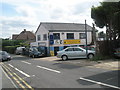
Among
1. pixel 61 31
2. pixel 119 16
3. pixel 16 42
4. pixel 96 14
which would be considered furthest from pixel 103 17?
pixel 16 42

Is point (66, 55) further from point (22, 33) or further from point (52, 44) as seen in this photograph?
point (22, 33)

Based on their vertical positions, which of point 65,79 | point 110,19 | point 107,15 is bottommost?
point 65,79

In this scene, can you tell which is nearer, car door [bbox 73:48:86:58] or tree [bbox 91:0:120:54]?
tree [bbox 91:0:120:54]

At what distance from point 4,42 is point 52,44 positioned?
1417 inches

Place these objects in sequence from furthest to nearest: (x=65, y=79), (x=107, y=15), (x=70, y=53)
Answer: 1. (x=70, y=53)
2. (x=107, y=15)
3. (x=65, y=79)

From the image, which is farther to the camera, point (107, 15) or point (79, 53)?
point (79, 53)

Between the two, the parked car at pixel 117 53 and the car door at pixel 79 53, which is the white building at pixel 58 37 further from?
the parked car at pixel 117 53

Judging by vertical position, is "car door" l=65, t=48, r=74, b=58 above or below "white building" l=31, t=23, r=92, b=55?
below

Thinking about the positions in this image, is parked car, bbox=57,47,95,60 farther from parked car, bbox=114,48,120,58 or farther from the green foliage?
the green foliage

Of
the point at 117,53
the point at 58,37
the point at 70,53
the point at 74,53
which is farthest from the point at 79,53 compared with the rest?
the point at 58,37

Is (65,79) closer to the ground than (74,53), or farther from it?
closer to the ground

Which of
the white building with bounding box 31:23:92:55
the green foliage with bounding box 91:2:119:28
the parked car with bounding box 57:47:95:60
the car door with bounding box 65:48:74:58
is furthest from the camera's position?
the white building with bounding box 31:23:92:55

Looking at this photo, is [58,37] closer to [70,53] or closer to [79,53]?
[70,53]

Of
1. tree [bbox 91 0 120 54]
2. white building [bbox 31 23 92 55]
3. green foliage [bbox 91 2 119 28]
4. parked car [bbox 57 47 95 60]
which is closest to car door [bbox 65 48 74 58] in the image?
parked car [bbox 57 47 95 60]
